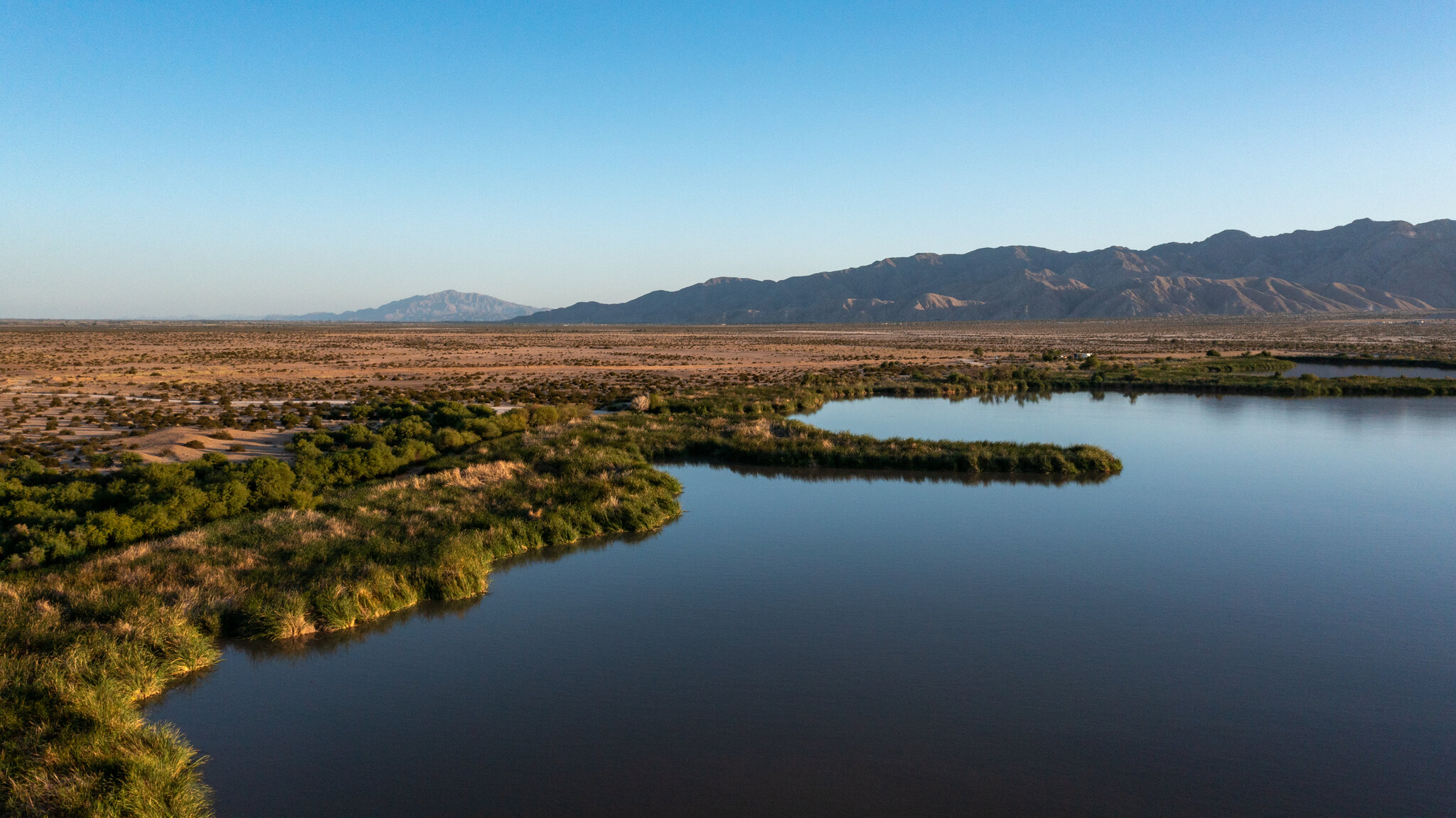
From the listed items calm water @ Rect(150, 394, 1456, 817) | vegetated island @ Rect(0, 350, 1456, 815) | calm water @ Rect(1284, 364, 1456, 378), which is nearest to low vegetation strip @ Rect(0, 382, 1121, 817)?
vegetated island @ Rect(0, 350, 1456, 815)

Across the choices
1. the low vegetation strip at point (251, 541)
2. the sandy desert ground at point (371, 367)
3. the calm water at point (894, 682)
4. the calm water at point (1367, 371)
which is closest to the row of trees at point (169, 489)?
the low vegetation strip at point (251, 541)

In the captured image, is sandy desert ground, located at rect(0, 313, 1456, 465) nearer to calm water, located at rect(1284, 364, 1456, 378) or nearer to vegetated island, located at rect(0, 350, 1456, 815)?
vegetated island, located at rect(0, 350, 1456, 815)

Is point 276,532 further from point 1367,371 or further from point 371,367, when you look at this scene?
point 1367,371

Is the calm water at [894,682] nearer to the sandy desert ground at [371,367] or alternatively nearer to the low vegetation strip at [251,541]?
the low vegetation strip at [251,541]

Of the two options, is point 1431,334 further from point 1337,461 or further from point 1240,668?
point 1240,668

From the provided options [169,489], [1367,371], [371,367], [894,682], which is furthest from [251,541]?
[1367,371]

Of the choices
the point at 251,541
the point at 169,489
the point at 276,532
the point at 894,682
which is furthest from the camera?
the point at 169,489

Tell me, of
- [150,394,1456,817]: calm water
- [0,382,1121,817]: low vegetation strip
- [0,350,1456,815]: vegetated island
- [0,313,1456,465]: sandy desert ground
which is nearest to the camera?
[0,382,1121,817]: low vegetation strip
